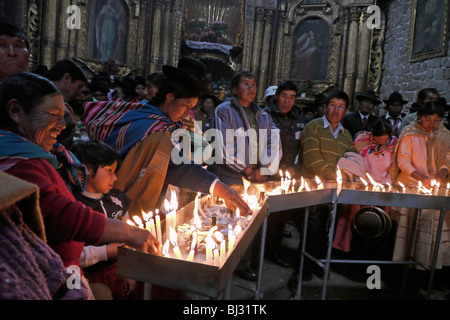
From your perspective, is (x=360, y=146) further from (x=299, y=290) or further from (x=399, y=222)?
(x=299, y=290)

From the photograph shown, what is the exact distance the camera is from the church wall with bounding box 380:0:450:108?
304 inches

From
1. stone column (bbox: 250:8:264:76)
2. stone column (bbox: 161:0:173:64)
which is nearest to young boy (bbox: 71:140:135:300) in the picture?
stone column (bbox: 161:0:173:64)

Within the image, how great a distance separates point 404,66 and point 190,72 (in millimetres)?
8711

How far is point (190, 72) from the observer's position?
2.68 metres

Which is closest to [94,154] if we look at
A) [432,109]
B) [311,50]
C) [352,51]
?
[432,109]

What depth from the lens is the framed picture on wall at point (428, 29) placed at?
7672 mm

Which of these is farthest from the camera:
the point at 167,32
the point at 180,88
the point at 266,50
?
the point at 266,50

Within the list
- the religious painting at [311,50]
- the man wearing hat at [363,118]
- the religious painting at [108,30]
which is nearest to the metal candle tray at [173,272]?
the man wearing hat at [363,118]

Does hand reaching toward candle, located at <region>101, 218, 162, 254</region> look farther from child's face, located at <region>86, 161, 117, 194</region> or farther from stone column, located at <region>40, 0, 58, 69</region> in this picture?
stone column, located at <region>40, 0, 58, 69</region>

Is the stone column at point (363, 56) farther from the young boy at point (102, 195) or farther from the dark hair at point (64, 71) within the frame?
the young boy at point (102, 195)

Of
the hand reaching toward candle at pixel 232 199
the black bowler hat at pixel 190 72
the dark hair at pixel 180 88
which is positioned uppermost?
the black bowler hat at pixel 190 72

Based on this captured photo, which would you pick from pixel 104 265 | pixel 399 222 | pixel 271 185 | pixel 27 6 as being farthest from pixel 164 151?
pixel 27 6

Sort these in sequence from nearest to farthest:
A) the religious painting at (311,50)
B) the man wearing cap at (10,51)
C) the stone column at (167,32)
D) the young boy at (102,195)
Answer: the young boy at (102,195)
the man wearing cap at (10,51)
the stone column at (167,32)
the religious painting at (311,50)

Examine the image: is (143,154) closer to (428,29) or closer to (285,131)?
(285,131)
